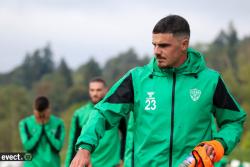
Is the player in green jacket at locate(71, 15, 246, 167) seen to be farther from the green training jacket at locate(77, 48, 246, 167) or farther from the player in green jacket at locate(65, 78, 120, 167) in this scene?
the player in green jacket at locate(65, 78, 120, 167)

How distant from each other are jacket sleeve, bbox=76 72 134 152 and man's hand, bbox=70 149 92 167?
0.15 meters

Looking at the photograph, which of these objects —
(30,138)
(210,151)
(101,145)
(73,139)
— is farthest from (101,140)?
(210,151)

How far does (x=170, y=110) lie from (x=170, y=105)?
0.05 meters

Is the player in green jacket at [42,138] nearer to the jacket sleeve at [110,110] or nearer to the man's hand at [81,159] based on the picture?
the jacket sleeve at [110,110]

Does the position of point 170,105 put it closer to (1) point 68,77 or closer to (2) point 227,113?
(2) point 227,113

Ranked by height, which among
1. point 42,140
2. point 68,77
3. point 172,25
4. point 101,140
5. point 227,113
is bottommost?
point 68,77

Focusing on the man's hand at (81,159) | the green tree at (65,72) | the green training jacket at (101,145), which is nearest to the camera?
the man's hand at (81,159)

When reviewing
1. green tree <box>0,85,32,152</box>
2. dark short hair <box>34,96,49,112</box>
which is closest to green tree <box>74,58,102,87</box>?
green tree <box>0,85,32,152</box>

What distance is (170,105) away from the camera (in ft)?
22.3

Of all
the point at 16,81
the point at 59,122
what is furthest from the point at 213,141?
the point at 16,81

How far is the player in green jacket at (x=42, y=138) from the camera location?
14.8m

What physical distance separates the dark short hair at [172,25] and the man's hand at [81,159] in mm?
1278

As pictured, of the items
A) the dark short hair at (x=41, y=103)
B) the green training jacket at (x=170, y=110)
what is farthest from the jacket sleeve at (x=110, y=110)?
the dark short hair at (x=41, y=103)

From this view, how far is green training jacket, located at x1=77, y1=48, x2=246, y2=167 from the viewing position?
6738 millimetres
